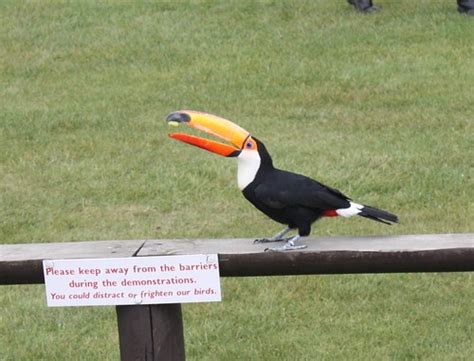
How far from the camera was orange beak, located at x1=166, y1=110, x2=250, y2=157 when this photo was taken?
3.42 metres

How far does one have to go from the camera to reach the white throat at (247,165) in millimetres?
3637

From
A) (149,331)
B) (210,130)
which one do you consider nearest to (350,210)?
(210,130)

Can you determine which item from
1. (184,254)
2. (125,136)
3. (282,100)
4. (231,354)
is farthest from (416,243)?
(282,100)

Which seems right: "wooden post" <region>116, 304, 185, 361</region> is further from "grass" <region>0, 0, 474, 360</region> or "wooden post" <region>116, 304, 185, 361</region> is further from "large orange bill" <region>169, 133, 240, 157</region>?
"grass" <region>0, 0, 474, 360</region>

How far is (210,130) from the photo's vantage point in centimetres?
341

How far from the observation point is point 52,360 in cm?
527

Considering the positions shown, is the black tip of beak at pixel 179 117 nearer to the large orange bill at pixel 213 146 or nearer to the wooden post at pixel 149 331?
the large orange bill at pixel 213 146

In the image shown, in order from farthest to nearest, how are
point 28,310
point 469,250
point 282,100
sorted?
point 282,100 < point 28,310 < point 469,250

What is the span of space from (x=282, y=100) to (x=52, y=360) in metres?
4.80

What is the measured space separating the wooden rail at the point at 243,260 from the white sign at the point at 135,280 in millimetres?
78

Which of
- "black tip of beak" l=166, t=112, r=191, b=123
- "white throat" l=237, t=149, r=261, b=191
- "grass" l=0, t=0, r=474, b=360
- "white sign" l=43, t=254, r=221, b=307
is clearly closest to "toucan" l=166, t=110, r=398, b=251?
"white throat" l=237, t=149, r=261, b=191

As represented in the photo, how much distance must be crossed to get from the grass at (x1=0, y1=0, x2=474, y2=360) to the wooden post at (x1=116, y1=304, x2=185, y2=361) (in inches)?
71.7

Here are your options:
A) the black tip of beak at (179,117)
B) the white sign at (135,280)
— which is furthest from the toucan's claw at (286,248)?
the black tip of beak at (179,117)

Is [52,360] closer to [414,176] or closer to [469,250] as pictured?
[469,250]
